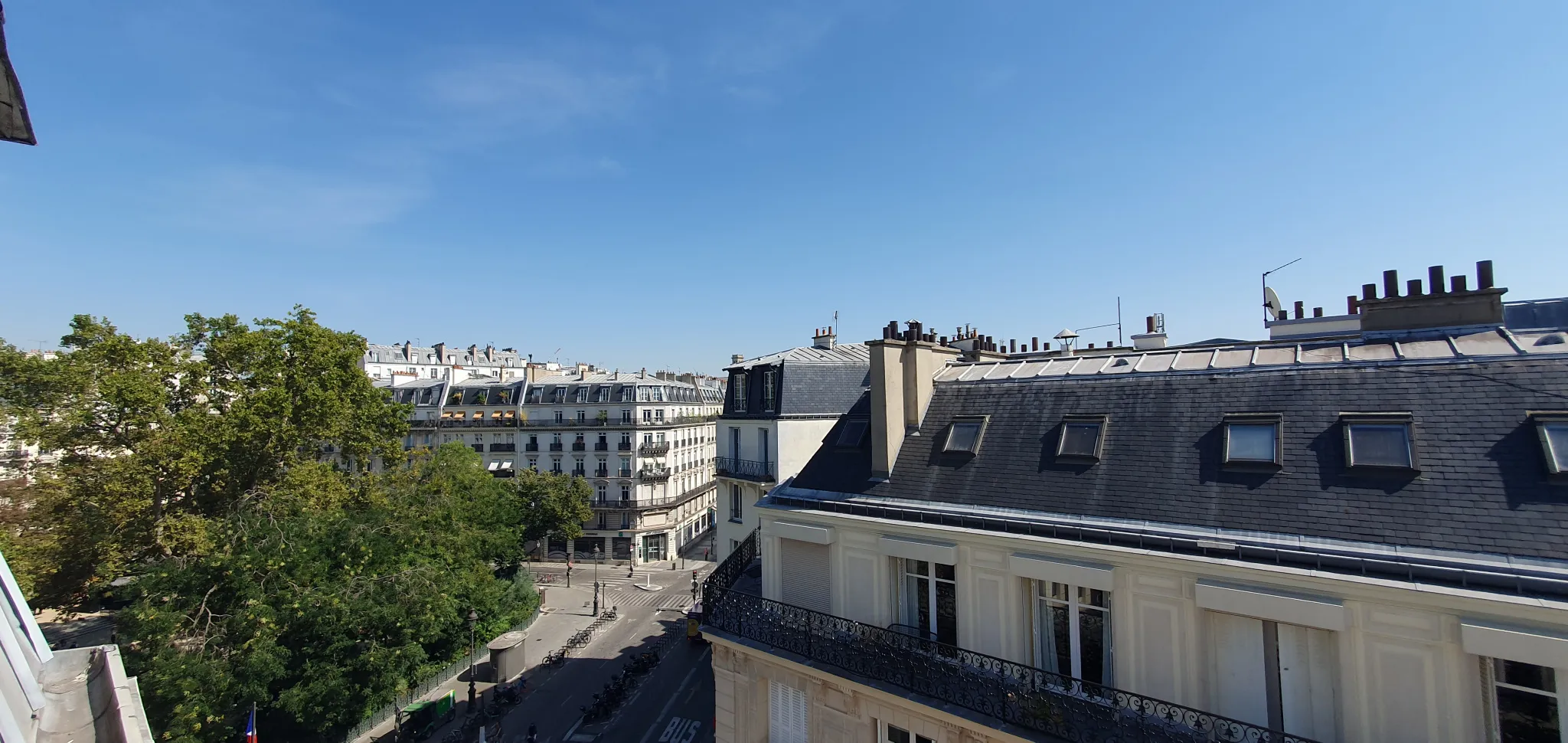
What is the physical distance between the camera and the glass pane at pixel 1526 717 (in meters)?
6.70

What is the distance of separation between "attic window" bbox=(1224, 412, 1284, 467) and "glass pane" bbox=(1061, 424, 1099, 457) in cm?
180

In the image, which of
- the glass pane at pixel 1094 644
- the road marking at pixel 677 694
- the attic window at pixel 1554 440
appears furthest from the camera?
the road marking at pixel 677 694

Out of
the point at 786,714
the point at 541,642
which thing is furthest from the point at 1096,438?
the point at 541,642

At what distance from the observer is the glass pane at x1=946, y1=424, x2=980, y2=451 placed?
37.9ft

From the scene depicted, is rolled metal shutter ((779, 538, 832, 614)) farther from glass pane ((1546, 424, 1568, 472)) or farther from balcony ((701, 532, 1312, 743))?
glass pane ((1546, 424, 1568, 472))

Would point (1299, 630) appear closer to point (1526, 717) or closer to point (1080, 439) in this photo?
point (1526, 717)

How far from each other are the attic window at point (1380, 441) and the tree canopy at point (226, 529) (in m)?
23.7

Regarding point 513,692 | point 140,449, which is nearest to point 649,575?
point 513,692

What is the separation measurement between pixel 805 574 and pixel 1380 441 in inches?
367

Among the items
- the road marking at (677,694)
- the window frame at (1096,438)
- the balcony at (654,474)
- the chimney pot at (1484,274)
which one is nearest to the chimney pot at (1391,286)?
the chimney pot at (1484,274)

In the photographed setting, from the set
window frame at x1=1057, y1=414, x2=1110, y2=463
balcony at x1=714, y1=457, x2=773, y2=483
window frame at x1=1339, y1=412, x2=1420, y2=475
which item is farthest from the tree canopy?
window frame at x1=1339, y1=412, x2=1420, y2=475

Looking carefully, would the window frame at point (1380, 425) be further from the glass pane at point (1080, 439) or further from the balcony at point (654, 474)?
the balcony at point (654, 474)

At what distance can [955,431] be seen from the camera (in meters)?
11.9

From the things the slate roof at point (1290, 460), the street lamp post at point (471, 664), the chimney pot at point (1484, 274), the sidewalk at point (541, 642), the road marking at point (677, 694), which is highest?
the chimney pot at point (1484, 274)
